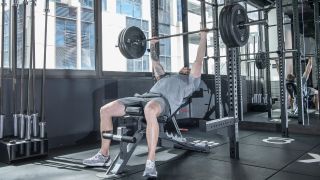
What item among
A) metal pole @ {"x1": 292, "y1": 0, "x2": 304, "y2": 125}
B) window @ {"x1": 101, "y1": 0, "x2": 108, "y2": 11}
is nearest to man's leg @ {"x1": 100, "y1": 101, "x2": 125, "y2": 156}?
window @ {"x1": 101, "y1": 0, "x2": 108, "y2": 11}

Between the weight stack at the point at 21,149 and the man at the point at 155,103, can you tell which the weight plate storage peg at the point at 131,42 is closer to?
the man at the point at 155,103

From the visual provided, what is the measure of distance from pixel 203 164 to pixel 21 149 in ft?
5.25

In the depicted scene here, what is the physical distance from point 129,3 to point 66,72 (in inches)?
57.9

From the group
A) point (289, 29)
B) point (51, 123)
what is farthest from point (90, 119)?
point (289, 29)

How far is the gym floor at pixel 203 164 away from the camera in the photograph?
222 centimetres

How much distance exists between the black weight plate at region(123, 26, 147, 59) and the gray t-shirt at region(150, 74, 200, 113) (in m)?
0.58

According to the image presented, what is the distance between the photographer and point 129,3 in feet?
13.9

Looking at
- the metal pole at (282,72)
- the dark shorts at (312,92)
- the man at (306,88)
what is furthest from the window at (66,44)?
the dark shorts at (312,92)

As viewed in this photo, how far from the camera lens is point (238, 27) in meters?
2.58

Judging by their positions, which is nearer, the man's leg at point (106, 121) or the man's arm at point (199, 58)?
the man's leg at point (106, 121)

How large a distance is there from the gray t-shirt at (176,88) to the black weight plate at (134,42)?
58 centimetres

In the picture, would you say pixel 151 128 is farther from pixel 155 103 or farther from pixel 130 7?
pixel 130 7

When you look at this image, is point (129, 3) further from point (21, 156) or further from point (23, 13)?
point (21, 156)

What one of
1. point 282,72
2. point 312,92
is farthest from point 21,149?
point 312,92
